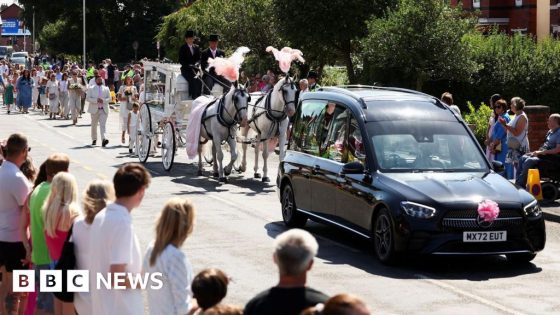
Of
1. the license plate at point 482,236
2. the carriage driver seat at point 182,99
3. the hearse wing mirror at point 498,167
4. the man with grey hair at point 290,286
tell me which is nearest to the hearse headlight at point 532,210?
the license plate at point 482,236

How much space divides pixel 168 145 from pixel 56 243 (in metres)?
16.5

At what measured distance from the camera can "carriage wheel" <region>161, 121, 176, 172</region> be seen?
81.6ft

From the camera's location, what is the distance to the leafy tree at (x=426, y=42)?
107 ft

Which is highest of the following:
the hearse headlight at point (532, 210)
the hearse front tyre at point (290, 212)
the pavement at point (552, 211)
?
the hearse headlight at point (532, 210)

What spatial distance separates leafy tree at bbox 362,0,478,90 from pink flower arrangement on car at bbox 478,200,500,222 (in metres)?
19.5

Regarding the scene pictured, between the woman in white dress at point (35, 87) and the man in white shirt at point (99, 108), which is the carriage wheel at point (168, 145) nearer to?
the man in white shirt at point (99, 108)

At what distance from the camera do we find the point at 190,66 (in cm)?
2536

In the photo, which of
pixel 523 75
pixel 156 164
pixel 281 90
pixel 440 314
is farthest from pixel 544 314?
pixel 523 75

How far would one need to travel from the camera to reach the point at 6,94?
50.8m

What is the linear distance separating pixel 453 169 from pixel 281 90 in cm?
839

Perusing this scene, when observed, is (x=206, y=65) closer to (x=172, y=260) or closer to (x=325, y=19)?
(x=325, y=19)

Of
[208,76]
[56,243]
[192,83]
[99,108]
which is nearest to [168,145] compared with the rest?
[192,83]

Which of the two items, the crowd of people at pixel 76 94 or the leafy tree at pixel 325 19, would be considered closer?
the crowd of people at pixel 76 94

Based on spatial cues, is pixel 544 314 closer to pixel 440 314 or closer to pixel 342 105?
pixel 440 314
